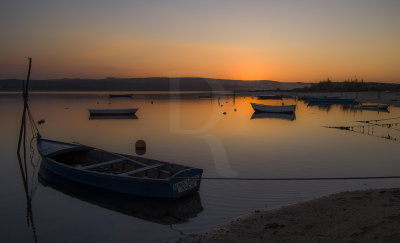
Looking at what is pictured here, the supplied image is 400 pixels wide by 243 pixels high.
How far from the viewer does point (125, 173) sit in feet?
35.5

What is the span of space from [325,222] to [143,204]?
575 centimetres

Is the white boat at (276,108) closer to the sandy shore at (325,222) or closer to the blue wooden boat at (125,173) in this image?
the blue wooden boat at (125,173)

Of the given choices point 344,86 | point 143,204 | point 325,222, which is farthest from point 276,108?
point 344,86

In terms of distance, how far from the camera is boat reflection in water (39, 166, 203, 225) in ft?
29.7

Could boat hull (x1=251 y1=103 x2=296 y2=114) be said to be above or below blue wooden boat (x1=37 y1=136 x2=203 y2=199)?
above

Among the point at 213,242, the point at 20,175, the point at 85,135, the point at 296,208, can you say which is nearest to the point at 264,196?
the point at 296,208

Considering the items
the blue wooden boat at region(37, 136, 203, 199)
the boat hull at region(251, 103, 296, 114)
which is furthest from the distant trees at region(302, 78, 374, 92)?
the blue wooden boat at region(37, 136, 203, 199)

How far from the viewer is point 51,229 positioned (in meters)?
8.55

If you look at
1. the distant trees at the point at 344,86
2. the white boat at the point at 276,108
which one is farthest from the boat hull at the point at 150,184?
the distant trees at the point at 344,86

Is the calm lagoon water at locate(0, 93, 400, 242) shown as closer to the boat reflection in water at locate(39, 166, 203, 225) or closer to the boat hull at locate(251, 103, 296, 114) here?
the boat reflection in water at locate(39, 166, 203, 225)

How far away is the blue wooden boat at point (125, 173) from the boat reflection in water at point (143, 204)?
29 cm

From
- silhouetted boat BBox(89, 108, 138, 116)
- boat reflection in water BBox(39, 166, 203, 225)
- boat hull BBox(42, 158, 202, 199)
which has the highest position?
silhouetted boat BBox(89, 108, 138, 116)

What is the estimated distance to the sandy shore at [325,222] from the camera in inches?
237

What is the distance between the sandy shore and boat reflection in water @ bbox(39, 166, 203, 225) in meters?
1.80
